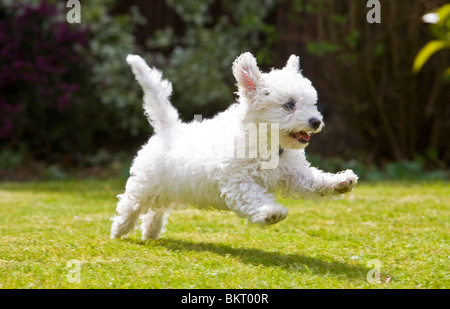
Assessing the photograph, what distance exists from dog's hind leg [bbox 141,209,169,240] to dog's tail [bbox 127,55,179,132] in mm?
581

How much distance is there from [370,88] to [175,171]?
5.37 m

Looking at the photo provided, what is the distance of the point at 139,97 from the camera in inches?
406

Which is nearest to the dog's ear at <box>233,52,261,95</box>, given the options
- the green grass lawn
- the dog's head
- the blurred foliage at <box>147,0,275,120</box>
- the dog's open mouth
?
the dog's head

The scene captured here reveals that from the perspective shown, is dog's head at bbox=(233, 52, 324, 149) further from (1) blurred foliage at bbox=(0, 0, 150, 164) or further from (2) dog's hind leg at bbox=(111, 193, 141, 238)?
(1) blurred foliage at bbox=(0, 0, 150, 164)

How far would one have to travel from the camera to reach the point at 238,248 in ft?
13.8

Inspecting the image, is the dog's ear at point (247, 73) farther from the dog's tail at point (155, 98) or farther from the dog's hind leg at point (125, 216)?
the dog's hind leg at point (125, 216)

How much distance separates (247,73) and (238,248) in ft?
3.63

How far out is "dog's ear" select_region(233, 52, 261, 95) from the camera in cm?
385

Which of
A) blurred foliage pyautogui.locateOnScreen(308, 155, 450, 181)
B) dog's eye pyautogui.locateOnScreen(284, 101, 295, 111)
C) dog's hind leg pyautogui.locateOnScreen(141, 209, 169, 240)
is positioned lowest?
dog's hind leg pyautogui.locateOnScreen(141, 209, 169, 240)

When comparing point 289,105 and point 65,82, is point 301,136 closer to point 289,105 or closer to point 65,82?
point 289,105

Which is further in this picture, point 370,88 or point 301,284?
point 370,88
